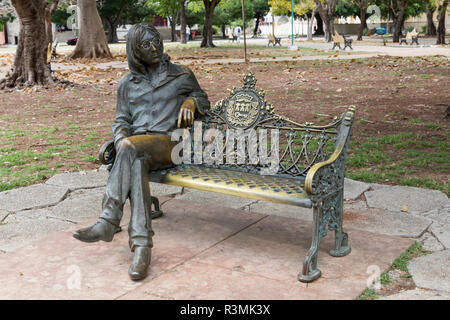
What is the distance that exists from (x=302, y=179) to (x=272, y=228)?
0.51 m

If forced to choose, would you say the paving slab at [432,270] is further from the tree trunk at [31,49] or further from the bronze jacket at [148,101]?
the tree trunk at [31,49]

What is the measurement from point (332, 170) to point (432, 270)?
→ 35.2 inches

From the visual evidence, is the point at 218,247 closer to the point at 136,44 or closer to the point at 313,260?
the point at 313,260

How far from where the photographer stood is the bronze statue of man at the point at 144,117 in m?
3.71

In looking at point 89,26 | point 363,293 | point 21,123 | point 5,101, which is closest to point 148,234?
point 363,293

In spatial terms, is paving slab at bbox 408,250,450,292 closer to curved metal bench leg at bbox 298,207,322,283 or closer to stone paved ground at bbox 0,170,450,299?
stone paved ground at bbox 0,170,450,299

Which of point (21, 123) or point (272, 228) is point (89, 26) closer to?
point (21, 123)

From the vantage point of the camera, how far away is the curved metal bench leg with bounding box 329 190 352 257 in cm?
379

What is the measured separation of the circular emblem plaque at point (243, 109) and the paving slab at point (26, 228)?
1610 millimetres

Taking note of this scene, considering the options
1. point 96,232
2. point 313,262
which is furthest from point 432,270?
point 96,232

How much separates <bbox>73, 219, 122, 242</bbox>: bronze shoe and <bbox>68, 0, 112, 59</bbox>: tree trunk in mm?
19618


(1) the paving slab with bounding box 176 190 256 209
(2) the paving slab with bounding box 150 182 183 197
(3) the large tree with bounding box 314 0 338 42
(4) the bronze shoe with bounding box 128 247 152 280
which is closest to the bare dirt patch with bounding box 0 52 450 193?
(2) the paving slab with bounding box 150 182 183 197
